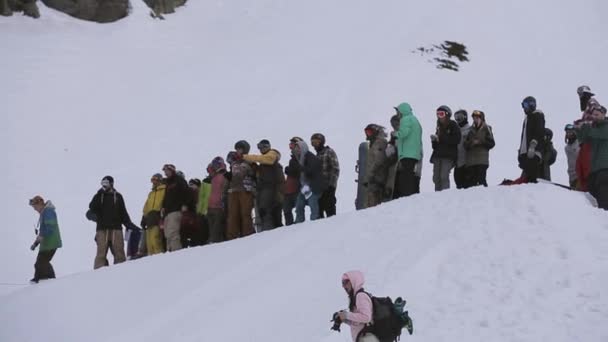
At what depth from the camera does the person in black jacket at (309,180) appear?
47.2 ft

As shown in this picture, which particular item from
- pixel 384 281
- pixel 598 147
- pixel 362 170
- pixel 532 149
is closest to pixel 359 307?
pixel 384 281

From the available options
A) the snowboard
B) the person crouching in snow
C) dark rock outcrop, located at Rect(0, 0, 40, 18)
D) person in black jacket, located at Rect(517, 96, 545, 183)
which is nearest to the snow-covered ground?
dark rock outcrop, located at Rect(0, 0, 40, 18)

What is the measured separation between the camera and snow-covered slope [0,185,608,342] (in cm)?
934

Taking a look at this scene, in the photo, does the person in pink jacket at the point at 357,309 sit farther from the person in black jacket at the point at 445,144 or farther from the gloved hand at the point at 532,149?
the person in black jacket at the point at 445,144

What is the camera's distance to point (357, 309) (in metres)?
7.70

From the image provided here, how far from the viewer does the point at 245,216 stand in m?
14.7

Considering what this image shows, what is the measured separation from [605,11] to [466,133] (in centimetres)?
3069

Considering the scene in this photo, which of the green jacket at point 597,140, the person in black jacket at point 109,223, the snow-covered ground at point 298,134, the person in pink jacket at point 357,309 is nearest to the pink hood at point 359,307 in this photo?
the person in pink jacket at point 357,309

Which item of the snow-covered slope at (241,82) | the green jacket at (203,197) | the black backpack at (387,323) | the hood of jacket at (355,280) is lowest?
the black backpack at (387,323)

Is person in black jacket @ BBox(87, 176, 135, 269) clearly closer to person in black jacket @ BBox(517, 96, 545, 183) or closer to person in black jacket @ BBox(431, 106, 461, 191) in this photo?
person in black jacket @ BBox(431, 106, 461, 191)

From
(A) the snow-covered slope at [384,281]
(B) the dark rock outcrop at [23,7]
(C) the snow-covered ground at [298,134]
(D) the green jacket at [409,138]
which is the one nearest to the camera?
(A) the snow-covered slope at [384,281]

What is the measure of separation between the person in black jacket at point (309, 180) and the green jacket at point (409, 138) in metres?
1.28

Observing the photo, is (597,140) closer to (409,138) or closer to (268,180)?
(409,138)

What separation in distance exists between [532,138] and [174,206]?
5538mm
